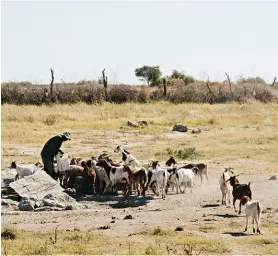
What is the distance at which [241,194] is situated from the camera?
16750mm

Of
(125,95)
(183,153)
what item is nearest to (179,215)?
(183,153)

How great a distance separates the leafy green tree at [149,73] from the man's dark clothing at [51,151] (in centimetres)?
5185

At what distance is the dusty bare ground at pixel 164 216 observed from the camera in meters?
14.4

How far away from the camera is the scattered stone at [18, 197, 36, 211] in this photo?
57.7 feet

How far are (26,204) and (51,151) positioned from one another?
136 inches

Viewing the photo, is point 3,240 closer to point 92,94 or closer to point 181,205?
point 181,205

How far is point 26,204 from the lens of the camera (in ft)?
58.0

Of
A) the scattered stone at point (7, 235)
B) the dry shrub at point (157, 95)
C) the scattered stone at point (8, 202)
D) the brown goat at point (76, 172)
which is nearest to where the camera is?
the scattered stone at point (7, 235)

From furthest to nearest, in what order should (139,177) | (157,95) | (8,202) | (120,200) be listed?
1. (157,95)
2. (139,177)
3. (120,200)
4. (8,202)

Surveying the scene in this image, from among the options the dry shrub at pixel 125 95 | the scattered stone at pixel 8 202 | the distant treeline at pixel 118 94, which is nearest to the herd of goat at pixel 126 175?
the scattered stone at pixel 8 202

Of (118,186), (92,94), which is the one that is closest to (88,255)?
(118,186)

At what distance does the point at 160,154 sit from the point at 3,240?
51.5 ft

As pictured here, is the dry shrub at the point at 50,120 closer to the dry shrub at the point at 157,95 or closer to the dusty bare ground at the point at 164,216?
the dry shrub at the point at 157,95

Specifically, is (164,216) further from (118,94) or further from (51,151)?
(118,94)
